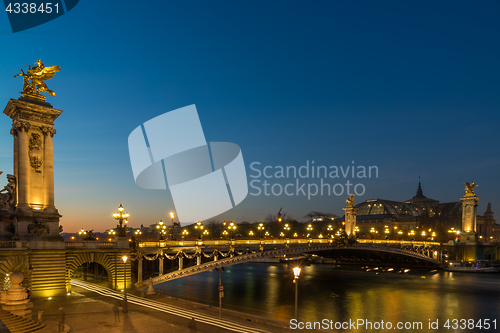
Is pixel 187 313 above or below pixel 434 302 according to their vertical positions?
above

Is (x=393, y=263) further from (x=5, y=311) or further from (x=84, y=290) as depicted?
(x=5, y=311)

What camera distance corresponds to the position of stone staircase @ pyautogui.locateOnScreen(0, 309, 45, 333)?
67.7 ft

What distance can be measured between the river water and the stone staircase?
85.2ft

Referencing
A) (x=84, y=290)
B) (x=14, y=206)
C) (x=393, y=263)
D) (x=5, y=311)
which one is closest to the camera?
(x=5, y=311)

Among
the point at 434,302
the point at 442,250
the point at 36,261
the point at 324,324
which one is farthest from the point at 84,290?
the point at 442,250

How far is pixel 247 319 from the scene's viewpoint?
31.7 metres

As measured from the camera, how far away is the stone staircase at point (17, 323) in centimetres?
2064

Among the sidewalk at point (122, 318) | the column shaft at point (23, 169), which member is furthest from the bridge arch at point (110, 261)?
the column shaft at point (23, 169)

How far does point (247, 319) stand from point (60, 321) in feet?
45.6

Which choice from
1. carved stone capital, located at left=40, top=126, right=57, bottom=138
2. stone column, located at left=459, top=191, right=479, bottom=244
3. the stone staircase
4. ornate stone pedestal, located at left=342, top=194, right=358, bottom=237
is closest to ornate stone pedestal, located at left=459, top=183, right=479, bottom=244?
stone column, located at left=459, top=191, right=479, bottom=244

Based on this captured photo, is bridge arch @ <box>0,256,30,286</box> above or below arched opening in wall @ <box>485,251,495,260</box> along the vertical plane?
above

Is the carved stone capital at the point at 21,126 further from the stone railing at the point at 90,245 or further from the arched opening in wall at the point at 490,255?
the arched opening in wall at the point at 490,255

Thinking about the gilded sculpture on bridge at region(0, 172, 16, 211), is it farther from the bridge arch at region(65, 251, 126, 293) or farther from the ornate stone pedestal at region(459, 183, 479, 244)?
the ornate stone pedestal at region(459, 183, 479, 244)

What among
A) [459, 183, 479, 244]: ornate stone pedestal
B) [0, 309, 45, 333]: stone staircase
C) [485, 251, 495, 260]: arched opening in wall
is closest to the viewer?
[0, 309, 45, 333]: stone staircase
